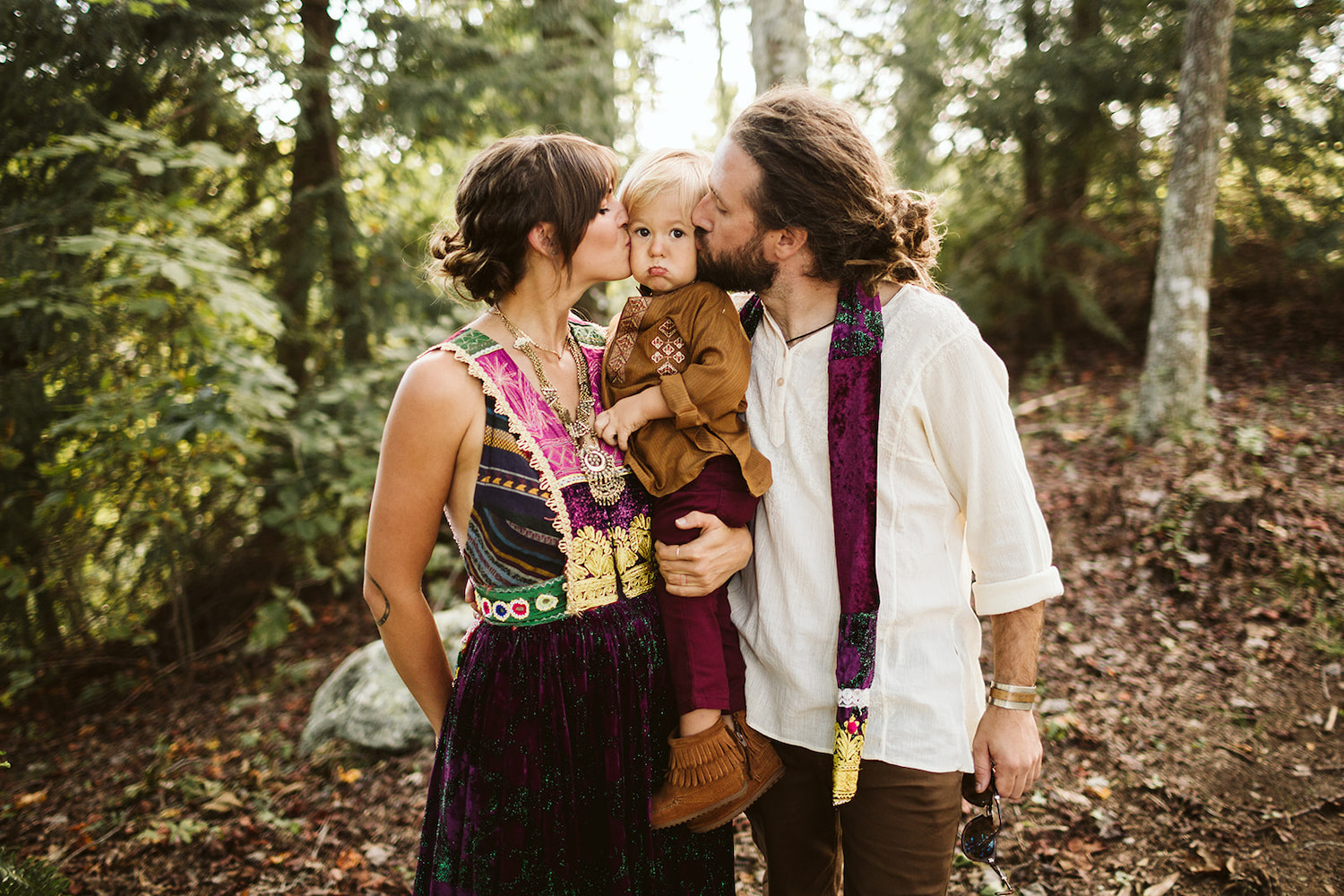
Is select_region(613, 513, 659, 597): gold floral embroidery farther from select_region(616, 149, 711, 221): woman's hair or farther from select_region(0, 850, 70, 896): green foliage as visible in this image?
select_region(0, 850, 70, 896): green foliage

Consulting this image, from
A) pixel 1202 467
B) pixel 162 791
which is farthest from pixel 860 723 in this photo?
pixel 1202 467

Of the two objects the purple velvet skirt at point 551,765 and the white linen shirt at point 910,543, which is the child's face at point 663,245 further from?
the purple velvet skirt at point 551,765

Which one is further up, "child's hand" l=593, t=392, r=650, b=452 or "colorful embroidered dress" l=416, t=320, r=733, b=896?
"child's hand" l=593, t=392, r=650, b=452

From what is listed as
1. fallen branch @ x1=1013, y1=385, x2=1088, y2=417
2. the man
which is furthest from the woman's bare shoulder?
fallen branch @ x1=1013, y1=385, x2=1088, y2=417

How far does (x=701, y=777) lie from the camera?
1631 mm

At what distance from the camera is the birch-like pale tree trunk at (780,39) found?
401cm

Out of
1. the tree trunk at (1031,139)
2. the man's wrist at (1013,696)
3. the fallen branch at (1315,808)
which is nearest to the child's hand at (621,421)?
the man's wrist at (1013,696)

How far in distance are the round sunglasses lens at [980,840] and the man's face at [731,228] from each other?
1390 mm

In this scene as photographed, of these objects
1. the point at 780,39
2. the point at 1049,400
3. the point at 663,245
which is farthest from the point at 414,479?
the point at 1049,400

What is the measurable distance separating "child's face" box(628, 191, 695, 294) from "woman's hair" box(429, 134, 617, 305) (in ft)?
0.44

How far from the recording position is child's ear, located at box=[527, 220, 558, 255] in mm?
1694

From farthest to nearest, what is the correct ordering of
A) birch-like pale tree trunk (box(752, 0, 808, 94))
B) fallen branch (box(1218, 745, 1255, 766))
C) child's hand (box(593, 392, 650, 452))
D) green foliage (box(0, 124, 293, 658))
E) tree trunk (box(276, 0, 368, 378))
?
1. tree trunk (box(276, 0, 368, 378))
2. birch-like pale tree trunk (box(752, 0, 808, 94))
3. green foliage (box(0, 124, 293, 658))
4. fallen branch (box(1218, 745, 1255, 766))
5. child's hand (box(593, 392, 650, 452))

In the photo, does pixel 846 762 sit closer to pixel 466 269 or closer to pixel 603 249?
pixel 603 249

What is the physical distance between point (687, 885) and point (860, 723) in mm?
667
